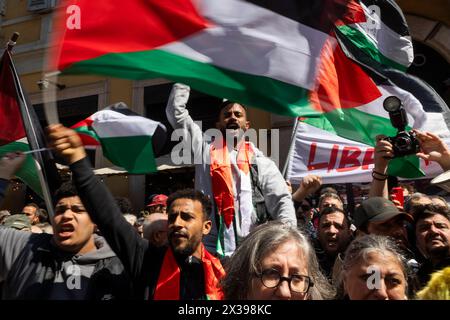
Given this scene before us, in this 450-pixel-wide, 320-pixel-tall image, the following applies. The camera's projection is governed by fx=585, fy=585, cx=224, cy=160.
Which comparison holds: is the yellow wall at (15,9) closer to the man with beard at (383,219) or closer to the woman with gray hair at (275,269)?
the man with beard at (383,219)

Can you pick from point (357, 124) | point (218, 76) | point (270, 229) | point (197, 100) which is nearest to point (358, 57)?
point (357, 124)

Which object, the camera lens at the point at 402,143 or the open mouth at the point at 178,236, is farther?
the camera lens at the point at 402,143

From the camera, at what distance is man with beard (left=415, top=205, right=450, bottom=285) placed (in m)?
3.00

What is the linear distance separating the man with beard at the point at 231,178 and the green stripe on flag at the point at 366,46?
0.83 m

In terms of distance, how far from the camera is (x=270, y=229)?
2457mm

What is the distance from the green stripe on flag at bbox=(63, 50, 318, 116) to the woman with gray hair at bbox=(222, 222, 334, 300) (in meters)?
0.69

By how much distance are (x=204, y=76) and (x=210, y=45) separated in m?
0.19

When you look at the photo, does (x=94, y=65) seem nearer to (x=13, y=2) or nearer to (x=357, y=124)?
(x=357, y=124)

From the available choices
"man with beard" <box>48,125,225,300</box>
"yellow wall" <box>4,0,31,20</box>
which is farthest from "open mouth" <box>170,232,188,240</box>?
"yellow wall" <box>4,0,31,20</box>

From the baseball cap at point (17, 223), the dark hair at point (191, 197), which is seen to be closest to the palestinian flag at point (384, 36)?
the dark hair at point (191, 197)

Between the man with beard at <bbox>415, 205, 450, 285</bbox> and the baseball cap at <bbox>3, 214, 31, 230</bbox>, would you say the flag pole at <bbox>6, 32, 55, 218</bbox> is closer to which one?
the baseball cap at <bbox>3, 214, 31, 230</bbox>

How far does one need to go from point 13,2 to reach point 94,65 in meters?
11.1

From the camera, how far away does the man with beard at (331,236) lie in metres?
3.55

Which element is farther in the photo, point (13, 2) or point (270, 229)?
point (13, 2)
